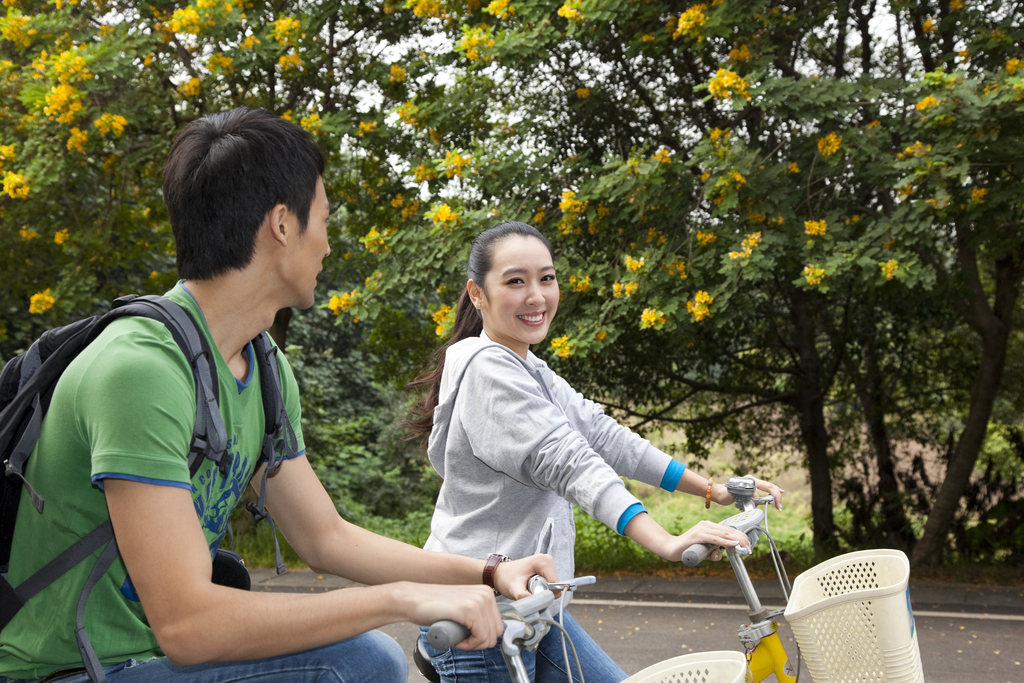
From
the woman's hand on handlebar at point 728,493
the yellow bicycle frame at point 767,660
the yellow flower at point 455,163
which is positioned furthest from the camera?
the yellow flower at point 455,163

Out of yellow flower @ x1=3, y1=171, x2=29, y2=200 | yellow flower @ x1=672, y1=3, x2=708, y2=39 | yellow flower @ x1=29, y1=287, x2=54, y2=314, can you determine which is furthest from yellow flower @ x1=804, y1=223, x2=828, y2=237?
yellow flower @ x1=29, y1=287, x2=54, y2=314

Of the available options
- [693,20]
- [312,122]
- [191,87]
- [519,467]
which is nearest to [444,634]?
[519,467]

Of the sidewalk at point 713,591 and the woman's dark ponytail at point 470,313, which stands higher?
the woman's dark ponytail at point 470,313

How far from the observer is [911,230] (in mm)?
5273

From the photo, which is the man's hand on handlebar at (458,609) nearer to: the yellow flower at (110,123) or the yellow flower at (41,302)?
the yellow flower at (110,123)

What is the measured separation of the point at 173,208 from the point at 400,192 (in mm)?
6327

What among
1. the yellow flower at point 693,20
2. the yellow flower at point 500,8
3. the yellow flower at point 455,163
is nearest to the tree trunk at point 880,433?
the yellow flower at point 693,20

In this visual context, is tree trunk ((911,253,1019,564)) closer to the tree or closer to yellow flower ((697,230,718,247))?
the tree

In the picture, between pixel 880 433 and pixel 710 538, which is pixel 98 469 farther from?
pixel 880 433

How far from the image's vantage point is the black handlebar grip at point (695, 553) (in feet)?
5.74

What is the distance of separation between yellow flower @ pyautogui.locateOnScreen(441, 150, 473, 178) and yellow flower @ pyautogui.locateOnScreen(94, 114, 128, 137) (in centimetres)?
289

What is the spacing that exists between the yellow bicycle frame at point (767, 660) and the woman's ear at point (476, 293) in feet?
3.83

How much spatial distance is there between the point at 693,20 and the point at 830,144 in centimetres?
120

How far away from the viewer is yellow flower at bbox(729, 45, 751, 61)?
18.1 feet
